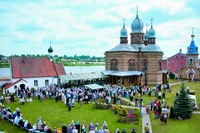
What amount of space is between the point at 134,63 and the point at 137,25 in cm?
884

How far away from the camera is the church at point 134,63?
134ft

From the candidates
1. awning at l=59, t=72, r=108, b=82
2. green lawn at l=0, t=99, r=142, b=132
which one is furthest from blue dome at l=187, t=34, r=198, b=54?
green lawn at l=0, t=99, r=142, b=132

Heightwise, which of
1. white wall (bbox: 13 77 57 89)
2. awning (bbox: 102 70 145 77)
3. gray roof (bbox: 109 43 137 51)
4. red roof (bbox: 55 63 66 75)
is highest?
gray roof (bbox: 109 43 137 51)

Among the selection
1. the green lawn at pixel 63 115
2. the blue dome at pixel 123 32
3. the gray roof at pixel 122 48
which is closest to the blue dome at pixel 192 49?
the gray roof at pixel 122 48

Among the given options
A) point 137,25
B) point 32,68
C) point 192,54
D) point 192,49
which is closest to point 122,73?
point 137,25

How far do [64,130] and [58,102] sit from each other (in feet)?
34.9

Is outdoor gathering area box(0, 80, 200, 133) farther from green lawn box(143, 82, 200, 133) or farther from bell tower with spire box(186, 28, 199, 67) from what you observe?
bell tower with spire box(186, 28, 199, 67)

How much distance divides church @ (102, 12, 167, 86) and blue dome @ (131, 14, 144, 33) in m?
2.19

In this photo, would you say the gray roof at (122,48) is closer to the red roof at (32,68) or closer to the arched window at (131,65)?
the arched window at (131,65)

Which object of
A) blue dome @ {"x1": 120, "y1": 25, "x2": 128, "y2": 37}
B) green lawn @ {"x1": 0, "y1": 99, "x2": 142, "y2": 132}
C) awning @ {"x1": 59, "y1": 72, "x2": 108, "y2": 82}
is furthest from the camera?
blue dome @ {"x1": 120, "y1": 25, "x2": 128, "y2": 37}

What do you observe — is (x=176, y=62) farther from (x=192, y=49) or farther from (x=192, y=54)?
(x=192, y=54)

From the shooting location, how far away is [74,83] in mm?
36406

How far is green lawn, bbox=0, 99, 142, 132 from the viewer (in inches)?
765

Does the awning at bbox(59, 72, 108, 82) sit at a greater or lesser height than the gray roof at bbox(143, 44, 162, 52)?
lesser
